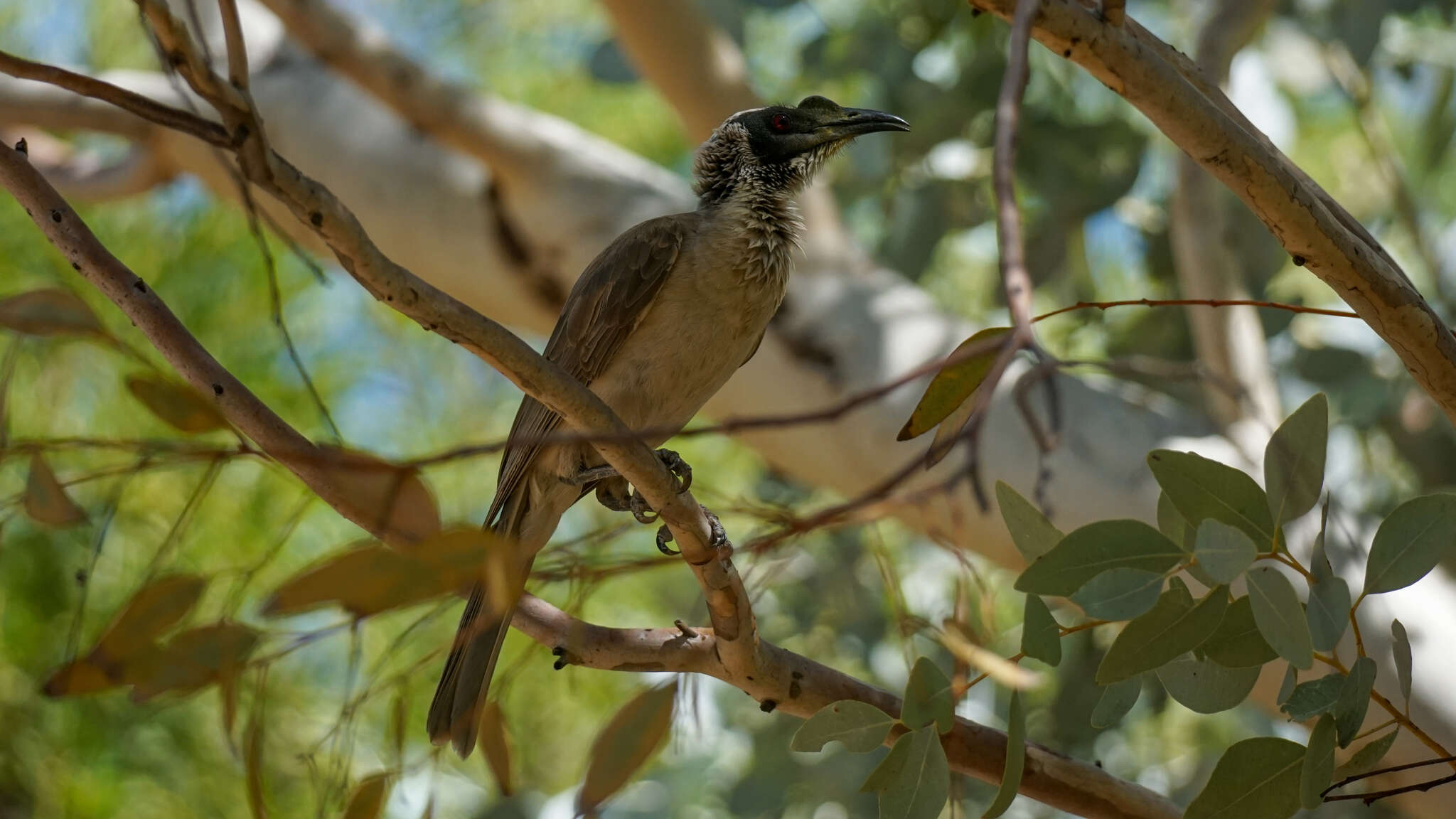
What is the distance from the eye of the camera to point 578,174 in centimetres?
431

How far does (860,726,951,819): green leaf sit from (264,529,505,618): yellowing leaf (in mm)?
701

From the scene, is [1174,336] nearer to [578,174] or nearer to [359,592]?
[578,174]

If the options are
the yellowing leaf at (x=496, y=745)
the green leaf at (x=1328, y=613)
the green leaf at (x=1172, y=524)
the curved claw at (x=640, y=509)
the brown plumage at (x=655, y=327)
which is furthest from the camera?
the brown plumage at (x=655, y=327)

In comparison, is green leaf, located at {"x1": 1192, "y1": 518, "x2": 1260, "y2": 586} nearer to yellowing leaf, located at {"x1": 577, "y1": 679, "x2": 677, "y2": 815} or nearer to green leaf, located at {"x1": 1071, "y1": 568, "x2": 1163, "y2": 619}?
green leaf, located at {"x1": 1071, "y1": 568, "x2": 1163, "y2": 619}

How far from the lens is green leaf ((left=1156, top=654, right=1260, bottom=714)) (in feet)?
4.92

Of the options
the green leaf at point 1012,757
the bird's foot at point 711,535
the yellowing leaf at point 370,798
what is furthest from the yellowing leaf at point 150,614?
the green leaf at point 1012,757

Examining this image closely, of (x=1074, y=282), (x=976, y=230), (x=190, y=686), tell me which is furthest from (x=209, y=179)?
(x=190, y=686)

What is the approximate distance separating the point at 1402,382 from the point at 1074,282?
1418 millimetres

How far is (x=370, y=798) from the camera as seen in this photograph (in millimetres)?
1419

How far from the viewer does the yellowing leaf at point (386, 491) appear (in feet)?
2.72

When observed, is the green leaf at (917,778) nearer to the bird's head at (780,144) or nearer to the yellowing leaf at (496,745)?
the yellowing leaf at (496,745)

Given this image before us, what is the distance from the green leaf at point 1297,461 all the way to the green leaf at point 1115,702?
289 millimetres

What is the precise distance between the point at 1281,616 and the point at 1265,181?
54 cm

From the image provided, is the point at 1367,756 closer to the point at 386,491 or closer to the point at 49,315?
the point at 386,491
